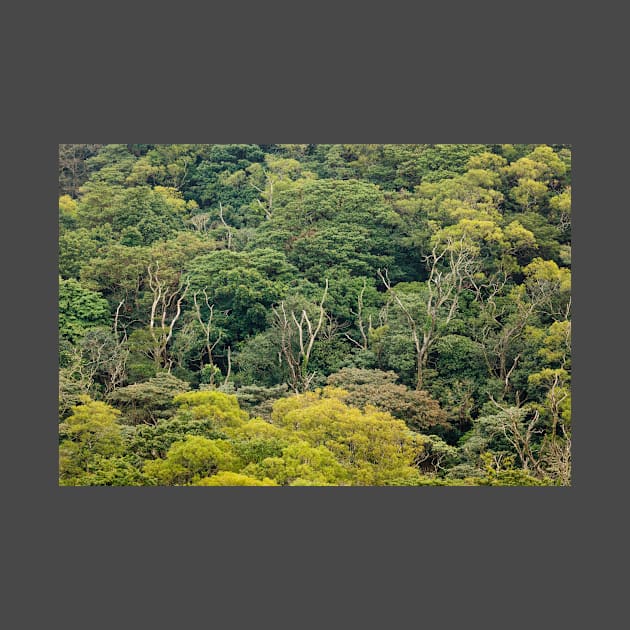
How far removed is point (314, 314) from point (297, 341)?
0.51 metres

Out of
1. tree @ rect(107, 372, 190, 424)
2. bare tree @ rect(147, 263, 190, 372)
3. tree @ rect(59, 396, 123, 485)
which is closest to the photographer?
tree @ rect(59, 396, 123, 485)

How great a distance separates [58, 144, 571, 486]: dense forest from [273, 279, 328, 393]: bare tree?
3cm

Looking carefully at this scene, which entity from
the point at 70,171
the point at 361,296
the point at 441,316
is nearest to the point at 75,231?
the point at 70,171

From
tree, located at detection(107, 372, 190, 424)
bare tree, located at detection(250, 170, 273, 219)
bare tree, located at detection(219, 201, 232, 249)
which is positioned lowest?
tree, located at detection(107, 372, 190, 424)

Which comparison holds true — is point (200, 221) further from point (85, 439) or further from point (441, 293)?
point (85, 439)

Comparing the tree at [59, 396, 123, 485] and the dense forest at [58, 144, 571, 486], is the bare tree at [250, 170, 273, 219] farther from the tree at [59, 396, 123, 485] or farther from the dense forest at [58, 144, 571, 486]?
the tree at [59, 396, 123, 485]

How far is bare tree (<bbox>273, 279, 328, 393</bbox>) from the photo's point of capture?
17.8 m

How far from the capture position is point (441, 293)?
719 inches

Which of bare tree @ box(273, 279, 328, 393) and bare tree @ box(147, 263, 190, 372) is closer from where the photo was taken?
bare tree @ box(273, 279, 328, 393)

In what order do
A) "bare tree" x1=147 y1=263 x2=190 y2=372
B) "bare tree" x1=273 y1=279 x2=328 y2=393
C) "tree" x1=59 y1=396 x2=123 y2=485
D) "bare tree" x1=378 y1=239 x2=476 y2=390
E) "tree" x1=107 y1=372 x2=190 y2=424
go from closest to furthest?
"tree" x1=59 y1=396 x2=123 y2=485
"tree" x1=107 y1=372 x2=190 y2=424
"bare tree" x1=273 y1=279 x2=328 y2=393
"bare tree" x1=147 y1=263 x2=190 y2=372
"bare tree" x1=378 y1=239 x2=476 y2=390

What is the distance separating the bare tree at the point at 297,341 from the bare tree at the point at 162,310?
142cm

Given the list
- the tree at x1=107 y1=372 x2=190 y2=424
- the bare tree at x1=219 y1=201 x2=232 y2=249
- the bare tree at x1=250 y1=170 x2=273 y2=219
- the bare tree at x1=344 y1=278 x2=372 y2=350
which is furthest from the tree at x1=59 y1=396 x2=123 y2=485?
the bare tree at x1=250 y1=170 x2=273 y2=219

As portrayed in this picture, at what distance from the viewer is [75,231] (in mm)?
18312

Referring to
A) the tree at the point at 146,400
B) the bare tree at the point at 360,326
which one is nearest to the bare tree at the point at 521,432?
the bare tree at the point at 360,326
